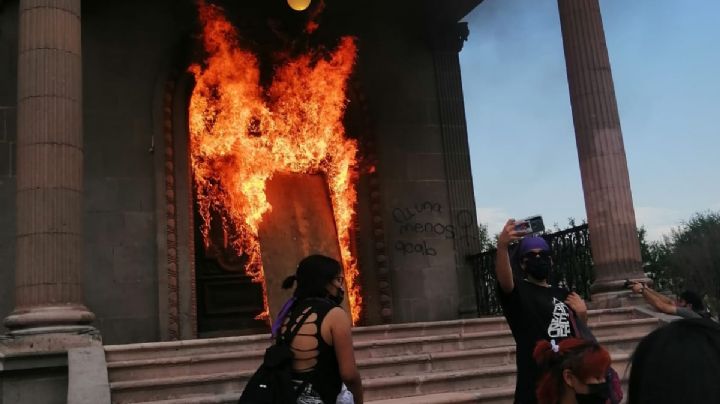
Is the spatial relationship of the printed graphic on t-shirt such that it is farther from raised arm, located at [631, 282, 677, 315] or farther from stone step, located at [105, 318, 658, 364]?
stone step, located at [105, 318, 658, 364]

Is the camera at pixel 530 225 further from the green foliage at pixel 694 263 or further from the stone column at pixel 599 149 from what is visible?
the green foliage at pixel 694 263

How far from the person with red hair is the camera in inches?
54.2

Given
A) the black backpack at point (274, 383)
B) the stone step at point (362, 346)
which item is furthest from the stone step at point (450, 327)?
the black backpack at point (274, 383)

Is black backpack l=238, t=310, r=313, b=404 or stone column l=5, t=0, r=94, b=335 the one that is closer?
black backpack l=238, t=310, r=313, b=404

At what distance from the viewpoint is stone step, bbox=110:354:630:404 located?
696cm

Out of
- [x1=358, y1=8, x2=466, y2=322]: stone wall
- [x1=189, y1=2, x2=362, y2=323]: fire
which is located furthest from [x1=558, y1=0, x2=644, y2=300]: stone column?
[x1=189, y1=2, x2=362, y2=323]: fire

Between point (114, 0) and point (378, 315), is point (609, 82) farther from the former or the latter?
point (114, 0)

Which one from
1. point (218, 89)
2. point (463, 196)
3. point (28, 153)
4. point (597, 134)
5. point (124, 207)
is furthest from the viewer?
point (463, 196)

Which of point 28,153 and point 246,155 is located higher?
point 246,155

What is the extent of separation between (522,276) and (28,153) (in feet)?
20.4

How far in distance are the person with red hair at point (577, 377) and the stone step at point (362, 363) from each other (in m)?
5.20

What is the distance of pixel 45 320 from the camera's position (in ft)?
24.9

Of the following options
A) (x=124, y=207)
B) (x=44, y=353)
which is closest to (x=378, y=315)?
(x=124, y=207)

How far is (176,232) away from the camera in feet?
39.1
